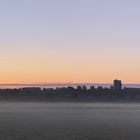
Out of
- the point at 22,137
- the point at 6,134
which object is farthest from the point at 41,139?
the point at 6,134

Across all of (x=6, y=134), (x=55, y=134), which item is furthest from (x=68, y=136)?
(x=6, y=134)

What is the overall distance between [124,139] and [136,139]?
2.31m

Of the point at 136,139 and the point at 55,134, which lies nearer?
the point at 136,139

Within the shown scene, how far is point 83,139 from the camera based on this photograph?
325ft

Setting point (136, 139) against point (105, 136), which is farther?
point (105, 136)

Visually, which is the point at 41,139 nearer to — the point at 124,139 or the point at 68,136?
the point at 68,136

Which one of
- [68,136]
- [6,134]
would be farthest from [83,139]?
[6,134]

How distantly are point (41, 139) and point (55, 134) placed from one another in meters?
11.7

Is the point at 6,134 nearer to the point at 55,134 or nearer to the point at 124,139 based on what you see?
the point at 55,134

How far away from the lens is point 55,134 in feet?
360

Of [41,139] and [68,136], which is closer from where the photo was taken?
[41,139]

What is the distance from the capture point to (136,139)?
99000 millimetres

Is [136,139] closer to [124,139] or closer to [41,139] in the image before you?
[124,139]

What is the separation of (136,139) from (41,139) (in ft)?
58.1
